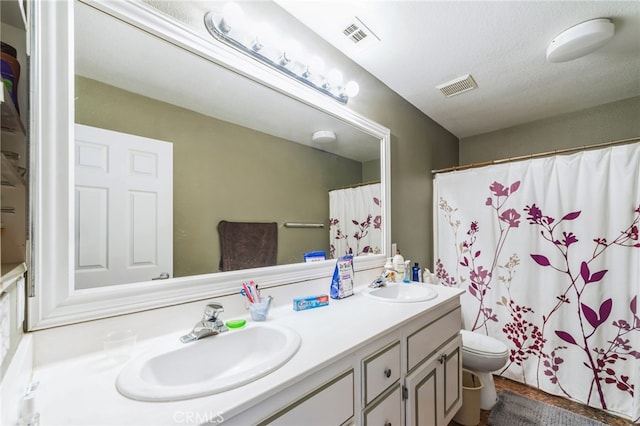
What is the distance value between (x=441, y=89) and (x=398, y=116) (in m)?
0.35

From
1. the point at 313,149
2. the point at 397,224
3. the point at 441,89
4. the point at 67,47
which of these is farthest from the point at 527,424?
the point at 67,47

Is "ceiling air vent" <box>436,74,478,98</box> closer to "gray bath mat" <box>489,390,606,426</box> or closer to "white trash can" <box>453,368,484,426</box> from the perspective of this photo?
"white trash can" <box>453,368,484,426</box>

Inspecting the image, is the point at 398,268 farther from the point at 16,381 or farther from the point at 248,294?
the point at 16,381

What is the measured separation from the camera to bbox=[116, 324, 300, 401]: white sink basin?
1.92 ft

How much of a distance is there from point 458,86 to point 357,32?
94 centimetres

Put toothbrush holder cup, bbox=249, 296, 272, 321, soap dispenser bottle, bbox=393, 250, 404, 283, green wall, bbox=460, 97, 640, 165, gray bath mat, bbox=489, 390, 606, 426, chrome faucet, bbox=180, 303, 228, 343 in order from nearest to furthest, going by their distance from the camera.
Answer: chrome faucet, bbox=180, 303, 228, 343 < toothbrush holder cup, bbox=249, 296, 272, 321 < gray bath mat, bbox=489, 390, 606, 426 < soap dispenser bottle, bbox=393, 250, 404, 283 < green wall, bbox=460, 97, 640, 165

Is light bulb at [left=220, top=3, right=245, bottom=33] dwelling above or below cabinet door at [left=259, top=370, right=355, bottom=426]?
above

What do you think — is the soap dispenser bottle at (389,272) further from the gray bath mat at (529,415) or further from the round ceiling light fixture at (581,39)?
the round ceiling light fixture at (581,39)

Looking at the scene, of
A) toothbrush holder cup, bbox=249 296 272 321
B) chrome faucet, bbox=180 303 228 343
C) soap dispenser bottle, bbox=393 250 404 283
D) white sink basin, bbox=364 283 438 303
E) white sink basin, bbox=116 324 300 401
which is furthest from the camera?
soap dispenser bottle, bbox=393 250 404 283

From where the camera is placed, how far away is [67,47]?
28.6 inches

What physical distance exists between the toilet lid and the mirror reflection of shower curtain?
815 mm

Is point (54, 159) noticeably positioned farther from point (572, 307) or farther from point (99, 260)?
point (572, 307)

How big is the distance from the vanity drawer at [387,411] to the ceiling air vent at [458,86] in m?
1.90

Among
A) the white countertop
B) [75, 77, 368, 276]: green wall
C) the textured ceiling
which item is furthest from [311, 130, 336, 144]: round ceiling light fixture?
the white countertop
